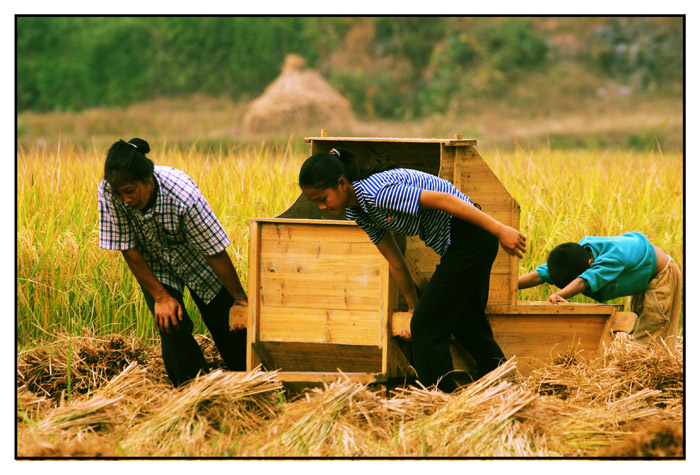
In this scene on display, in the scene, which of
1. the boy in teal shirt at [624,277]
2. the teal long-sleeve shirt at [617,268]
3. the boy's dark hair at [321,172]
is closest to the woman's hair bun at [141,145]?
the boy's dark hair at [321,172]

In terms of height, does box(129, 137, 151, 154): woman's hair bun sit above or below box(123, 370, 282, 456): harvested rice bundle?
above

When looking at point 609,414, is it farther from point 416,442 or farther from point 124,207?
point 124,207

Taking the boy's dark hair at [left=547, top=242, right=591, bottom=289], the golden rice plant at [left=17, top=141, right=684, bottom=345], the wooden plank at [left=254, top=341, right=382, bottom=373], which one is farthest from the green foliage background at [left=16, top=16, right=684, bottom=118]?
the wooden plank at [left=254, top=341, right=382, bottom=373]

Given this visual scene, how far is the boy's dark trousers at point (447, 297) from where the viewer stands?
12.6 ft

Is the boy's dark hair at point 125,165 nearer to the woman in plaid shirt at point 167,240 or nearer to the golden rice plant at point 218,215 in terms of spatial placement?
the woman in plaid shirt at point 167,240

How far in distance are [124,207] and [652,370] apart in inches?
101

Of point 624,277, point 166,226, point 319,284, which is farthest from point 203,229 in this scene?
point 624,277

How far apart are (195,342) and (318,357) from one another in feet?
1.95

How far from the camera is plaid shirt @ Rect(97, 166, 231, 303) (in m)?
3.89

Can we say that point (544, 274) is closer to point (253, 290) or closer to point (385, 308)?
point (385, 308)

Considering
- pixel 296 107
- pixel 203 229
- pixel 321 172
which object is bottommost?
pixel 203 229

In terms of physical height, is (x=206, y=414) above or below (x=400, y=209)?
below

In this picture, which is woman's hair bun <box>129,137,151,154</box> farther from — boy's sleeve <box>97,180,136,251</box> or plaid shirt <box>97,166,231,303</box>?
boy's sleeve <box>97,180,136,251</box>

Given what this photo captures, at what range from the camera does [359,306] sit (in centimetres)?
406
